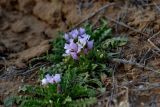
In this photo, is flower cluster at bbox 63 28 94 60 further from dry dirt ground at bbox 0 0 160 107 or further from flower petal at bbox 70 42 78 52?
dry dirt ground at bbox 0 0 160 107

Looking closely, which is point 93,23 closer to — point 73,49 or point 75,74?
point 73,49

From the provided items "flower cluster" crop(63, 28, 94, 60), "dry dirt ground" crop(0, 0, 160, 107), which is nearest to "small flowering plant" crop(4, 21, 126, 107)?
"flower cluster" crop(63, 28, 94, 60)

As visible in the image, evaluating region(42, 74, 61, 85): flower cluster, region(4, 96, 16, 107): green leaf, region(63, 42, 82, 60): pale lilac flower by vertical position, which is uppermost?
region(63, 42, 82, 60): pale lilac flower

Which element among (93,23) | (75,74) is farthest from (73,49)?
(93,23)

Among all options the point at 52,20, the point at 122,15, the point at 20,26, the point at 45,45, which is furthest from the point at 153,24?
the point at 20,26

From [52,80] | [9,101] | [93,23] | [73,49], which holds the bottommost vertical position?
[9,101]

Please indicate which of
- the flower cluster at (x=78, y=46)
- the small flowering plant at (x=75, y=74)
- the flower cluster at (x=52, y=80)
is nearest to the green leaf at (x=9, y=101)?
the small flowering plant at (x=75, y=74)

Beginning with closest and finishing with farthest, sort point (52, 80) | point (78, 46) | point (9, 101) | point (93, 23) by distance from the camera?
point (52, 80)
point (9, 101)
point (78, 46)
point (93, 23)

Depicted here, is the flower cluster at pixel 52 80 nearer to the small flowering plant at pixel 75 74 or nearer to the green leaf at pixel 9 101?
the small flowering plant at pixel 75 74
